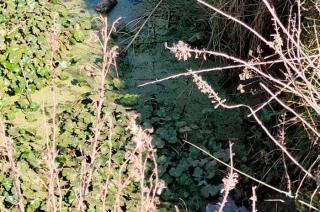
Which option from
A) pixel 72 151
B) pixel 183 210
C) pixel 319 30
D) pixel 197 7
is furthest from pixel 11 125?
pixel 319 30

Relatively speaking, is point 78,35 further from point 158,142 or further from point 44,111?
point 44,111

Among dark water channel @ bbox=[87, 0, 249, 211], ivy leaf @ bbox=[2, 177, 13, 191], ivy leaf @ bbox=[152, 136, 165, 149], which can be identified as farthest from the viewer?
ivy leaf @ bbox=[152, 136, 165, 149]

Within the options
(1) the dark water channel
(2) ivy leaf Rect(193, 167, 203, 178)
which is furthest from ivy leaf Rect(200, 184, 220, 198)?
(2) ivy leaf Rect(193, 167, 203, 178)

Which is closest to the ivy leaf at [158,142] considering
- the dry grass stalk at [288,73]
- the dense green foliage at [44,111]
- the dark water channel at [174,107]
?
the dark water channel at [174,107]

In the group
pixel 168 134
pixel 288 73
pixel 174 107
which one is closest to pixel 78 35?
pixel 174 107

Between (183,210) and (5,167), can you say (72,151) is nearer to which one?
(5,167)

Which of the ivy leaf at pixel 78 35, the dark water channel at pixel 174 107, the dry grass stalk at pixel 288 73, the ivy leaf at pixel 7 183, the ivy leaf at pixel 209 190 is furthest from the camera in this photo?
the ivy leaf at pixel 78 35

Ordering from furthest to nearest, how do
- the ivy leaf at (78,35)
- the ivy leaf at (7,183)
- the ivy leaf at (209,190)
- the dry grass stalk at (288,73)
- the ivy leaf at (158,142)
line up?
the ivy leaf at (78,35), the ivy leaf at (158,142), the ivy leaf at (209,190), the ivy leaf at (7,183), the dry grass stalk at (288,73)

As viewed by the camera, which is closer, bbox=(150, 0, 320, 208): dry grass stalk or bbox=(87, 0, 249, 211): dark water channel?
bbox=(150, 0, 320, 208): dry grass stalk

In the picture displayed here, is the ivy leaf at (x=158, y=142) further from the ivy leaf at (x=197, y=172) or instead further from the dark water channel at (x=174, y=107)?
the ivy leaf at (x=197, y=172)

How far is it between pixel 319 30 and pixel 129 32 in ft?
7.17

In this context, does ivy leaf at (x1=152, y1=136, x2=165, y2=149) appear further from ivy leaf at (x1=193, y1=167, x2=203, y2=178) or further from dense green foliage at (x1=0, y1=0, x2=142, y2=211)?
ivy leaf at (x1=193, y1=167, x2=203, y2=178)

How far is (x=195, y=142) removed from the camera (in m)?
4.66

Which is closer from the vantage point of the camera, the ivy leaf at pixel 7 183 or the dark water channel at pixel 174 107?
the ivy leaf at pixel 7 183
